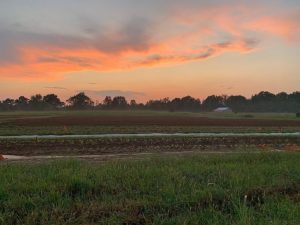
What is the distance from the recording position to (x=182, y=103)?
158375mm

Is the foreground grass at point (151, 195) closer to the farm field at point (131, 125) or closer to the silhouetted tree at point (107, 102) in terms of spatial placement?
the farm field at point (131, 125)

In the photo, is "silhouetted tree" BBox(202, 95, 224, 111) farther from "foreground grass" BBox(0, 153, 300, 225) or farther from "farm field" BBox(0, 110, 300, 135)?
"foreground grass" BBox(0, 153, 300, 225)

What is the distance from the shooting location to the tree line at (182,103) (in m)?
140

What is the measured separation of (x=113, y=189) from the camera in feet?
26.8

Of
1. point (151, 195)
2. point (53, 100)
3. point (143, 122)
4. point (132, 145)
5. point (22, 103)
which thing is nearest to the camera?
point (151, 195)

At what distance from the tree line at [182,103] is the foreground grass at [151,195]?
131 m

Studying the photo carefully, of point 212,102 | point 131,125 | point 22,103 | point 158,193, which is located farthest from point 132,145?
point 212,102

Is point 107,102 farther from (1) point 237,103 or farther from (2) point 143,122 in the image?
(2) point 143,122

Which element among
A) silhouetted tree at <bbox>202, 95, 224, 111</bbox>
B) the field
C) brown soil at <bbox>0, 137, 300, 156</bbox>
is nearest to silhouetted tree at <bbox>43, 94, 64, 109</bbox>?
silhouetted tree at <bbox>202, 95, 224, 111</bbox>

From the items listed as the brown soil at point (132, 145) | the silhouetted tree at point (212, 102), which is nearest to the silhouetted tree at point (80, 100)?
the silhouetted tree at point (212, 102)

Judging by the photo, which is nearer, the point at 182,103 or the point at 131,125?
the point at 131,125

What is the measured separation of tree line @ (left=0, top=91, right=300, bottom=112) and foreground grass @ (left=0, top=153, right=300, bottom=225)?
131013mm

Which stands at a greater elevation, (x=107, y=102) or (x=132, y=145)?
(x=107, y=102)

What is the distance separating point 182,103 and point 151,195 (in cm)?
15122
